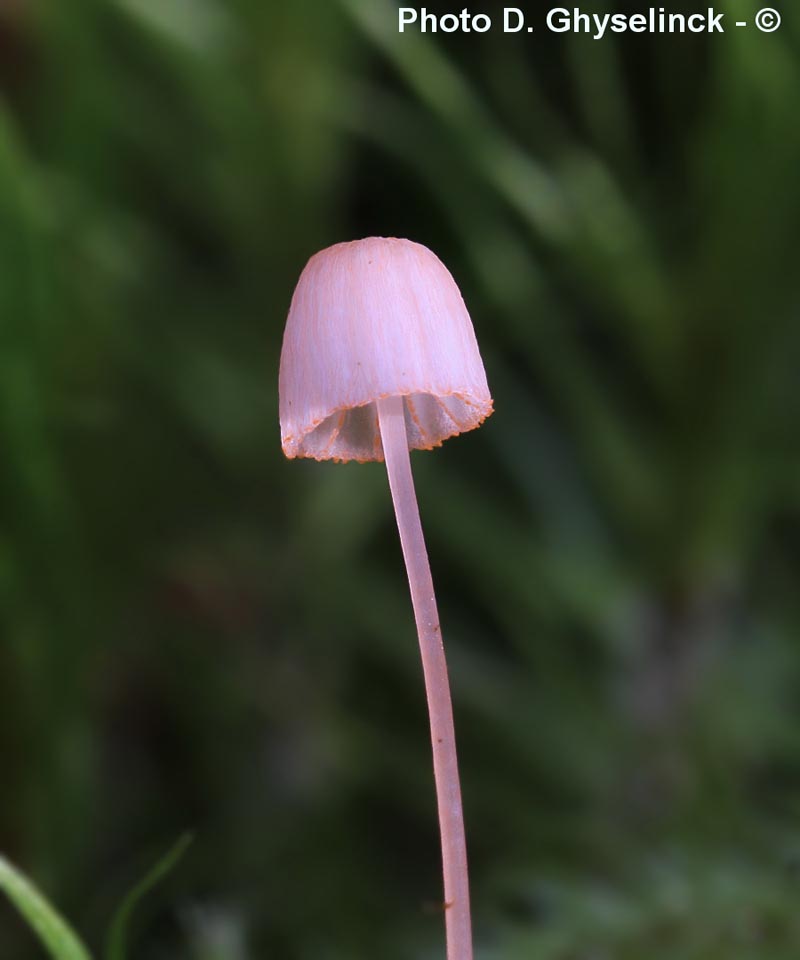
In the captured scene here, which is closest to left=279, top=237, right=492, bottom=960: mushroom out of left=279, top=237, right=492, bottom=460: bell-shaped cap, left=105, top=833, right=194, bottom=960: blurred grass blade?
left=279, top=237, right=492, bottom=460: bell-shaped cap

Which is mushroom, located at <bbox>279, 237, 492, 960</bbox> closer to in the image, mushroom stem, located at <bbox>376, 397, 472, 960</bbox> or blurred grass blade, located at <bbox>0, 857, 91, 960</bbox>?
mushroom stem, located at <bbox>376, 397, 472, 960</bbox>

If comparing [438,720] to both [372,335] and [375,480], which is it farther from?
[375,480]

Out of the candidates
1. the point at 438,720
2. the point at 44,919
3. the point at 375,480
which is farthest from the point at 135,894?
the point at 375,480

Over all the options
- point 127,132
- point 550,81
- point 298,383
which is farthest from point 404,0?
point 298,383

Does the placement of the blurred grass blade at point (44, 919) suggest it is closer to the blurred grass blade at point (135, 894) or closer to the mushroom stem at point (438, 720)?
the blurred grass blade at point (135, 894)

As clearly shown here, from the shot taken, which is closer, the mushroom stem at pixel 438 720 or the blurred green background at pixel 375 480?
the mushroom stem at pixel 438 720

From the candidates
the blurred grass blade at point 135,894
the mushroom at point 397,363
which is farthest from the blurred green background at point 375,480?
the mushroom at point 397,363

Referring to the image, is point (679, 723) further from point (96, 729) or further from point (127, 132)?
point (127, 132)
